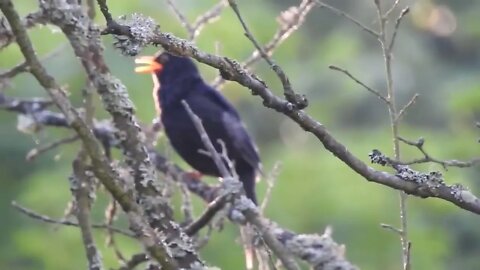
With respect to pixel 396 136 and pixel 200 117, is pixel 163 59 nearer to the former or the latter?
pixel 200 117

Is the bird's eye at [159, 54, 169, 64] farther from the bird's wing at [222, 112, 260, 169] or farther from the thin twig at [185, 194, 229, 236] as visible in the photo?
the thin twig at [185, 194, 229, 236]

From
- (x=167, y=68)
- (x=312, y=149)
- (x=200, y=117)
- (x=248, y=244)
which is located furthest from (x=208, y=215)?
(x=312, y=149)

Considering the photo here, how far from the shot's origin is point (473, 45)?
56.7ft

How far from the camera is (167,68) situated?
736cm

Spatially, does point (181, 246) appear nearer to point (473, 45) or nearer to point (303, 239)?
point (303, 239)

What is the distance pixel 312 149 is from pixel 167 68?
220 inches

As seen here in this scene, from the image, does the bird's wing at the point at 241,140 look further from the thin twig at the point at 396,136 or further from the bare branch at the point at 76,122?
the bare branch at the point at 76,122

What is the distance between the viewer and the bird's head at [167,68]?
7285 mm

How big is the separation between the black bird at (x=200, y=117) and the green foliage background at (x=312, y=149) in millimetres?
1159

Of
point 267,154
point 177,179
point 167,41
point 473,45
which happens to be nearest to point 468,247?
point 267,154

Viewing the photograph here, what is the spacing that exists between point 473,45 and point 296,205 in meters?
7.10

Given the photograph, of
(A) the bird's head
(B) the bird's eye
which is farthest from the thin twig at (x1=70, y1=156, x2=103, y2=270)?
(B) the bird's eye

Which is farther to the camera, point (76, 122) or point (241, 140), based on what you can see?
point (241, 140)

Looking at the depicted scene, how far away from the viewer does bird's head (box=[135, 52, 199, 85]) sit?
729 cm
